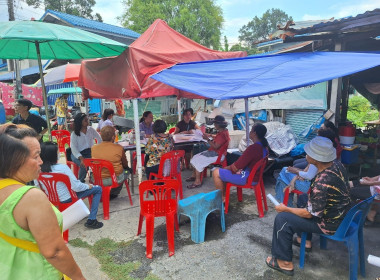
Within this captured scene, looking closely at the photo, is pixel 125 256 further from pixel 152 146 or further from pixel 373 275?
pixel 373 275

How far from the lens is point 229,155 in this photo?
558 cm

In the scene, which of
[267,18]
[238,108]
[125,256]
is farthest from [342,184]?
[267,18]

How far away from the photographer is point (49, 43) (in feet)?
15.2

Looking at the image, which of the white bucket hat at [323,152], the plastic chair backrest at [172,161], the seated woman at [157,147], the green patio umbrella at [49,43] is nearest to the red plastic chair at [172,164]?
the plastic chair backrest at [172,161]

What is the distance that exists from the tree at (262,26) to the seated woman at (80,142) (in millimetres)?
44513

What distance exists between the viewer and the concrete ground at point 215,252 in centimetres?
265

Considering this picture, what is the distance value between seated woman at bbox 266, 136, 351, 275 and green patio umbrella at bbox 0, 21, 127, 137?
2919 mm

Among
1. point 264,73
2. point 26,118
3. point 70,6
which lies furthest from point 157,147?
point 70,6

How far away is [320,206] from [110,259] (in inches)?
87.0

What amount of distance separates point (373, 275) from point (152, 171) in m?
3.06

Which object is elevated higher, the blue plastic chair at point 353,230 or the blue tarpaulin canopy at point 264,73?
the blue tarpaulin canopy at point 264,73

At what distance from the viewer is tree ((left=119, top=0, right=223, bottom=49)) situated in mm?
20734

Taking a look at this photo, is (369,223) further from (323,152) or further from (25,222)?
(25,222)

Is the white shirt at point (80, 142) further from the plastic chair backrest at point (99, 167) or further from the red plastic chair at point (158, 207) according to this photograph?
the red plastic chair at point (158, 207)
